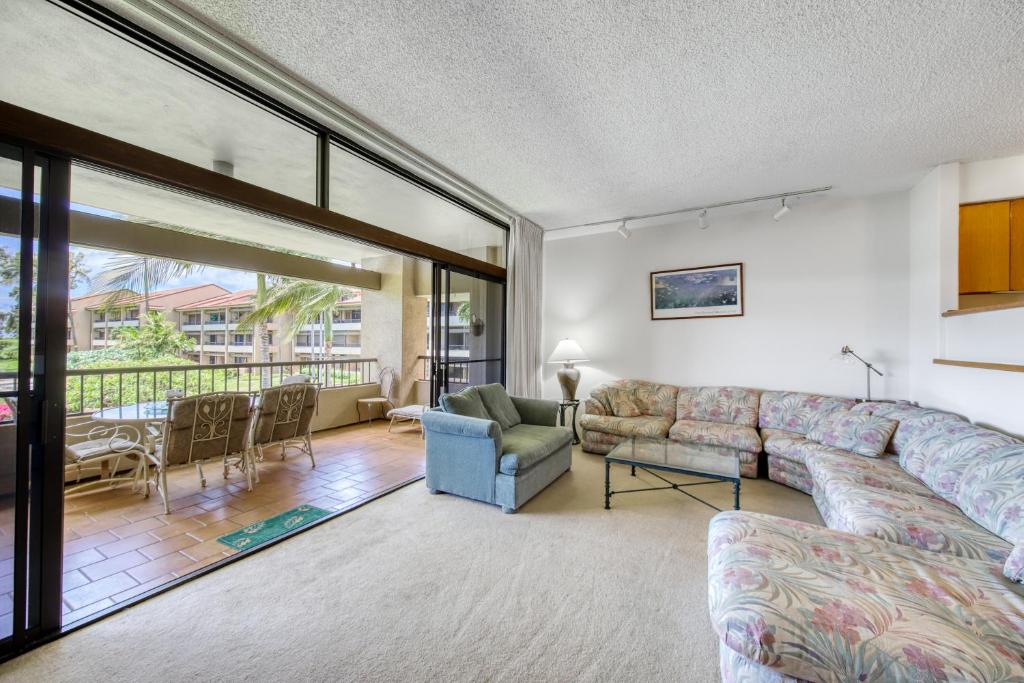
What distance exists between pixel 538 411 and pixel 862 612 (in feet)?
9.27

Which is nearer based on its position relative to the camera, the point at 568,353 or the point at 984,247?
the point at 984,247

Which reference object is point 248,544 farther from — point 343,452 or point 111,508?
point 343,452

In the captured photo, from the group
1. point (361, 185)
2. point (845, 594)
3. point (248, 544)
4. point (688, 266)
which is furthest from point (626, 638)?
point (688, 266)

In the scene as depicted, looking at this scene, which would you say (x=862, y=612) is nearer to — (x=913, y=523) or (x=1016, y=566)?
(x=1016, y=566)

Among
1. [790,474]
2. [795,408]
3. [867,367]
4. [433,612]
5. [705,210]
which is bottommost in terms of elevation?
[433,612]

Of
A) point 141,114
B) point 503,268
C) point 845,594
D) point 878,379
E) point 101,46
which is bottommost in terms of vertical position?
point 845,594

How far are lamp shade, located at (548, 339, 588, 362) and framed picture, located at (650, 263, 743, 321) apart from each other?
983 millimetres

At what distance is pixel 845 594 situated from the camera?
127 cm

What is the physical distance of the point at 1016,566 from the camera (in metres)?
1.42

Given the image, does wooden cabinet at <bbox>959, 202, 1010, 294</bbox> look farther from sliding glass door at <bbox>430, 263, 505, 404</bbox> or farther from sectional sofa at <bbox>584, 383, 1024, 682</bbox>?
sliding glass door at <bbox>430, 263, 505, 404</bbox>

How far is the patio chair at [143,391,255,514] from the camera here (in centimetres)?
278

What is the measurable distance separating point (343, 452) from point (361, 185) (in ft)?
9.16

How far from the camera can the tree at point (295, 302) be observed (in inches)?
241

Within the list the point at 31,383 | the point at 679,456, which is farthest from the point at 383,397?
the point at 31,383
